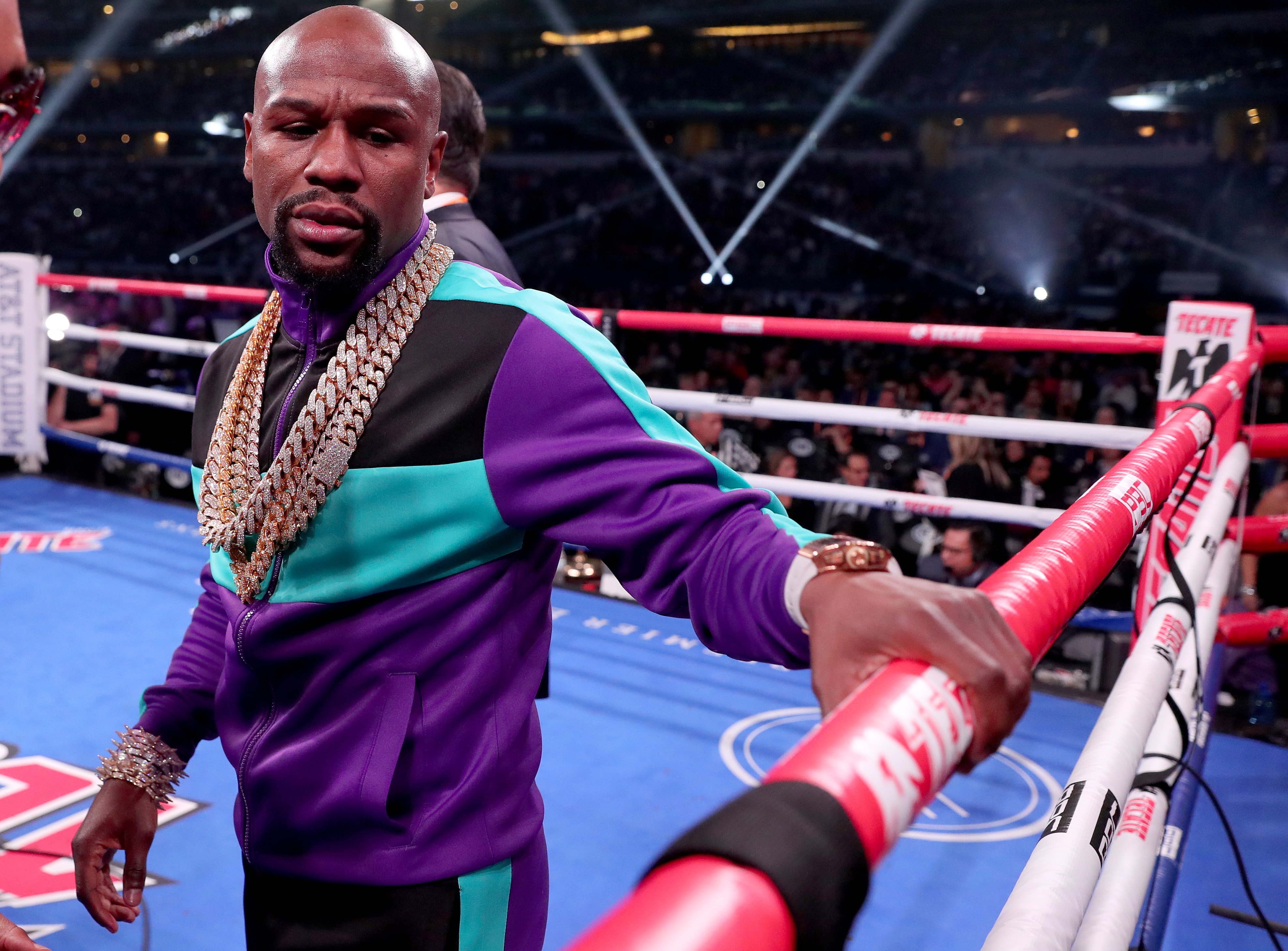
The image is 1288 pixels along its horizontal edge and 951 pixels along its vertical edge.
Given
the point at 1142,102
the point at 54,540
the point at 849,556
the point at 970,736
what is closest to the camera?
the point at 970,736

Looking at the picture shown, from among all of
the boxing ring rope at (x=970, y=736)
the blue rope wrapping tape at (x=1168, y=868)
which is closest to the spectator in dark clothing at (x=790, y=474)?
the boxing ring rope at (x=970, y=736)

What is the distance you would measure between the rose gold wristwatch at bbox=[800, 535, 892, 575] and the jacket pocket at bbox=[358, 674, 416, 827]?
45 cm

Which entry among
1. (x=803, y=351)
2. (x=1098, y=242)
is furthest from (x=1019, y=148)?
(x=803, y=351)

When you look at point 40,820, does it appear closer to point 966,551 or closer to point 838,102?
point 966,551

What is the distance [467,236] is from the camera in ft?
6.34

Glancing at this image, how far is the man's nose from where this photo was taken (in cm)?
94

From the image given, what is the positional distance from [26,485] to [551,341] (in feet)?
13.9

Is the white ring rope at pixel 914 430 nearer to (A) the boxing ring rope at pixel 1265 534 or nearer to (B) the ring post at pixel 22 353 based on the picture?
(A) the boxing ring rope at pixel 1265 534

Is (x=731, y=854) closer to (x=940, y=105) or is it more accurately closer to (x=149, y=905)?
(x=149, y=905)

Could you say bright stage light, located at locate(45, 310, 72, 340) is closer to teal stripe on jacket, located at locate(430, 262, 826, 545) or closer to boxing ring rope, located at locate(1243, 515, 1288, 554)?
teal stripe on jacket, located at locate(430, 262, 826, 545)

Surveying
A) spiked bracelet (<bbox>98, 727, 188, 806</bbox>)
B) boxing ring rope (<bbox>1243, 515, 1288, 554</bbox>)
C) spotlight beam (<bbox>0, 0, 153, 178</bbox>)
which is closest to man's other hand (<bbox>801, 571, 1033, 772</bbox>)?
spiked bracelet (<bbox>98, 727, 188, 806</bbox>)

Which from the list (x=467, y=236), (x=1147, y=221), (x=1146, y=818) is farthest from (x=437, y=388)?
(x=1147, y=221)

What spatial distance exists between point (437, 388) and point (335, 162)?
0.72 feet

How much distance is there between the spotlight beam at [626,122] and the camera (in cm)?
1625
